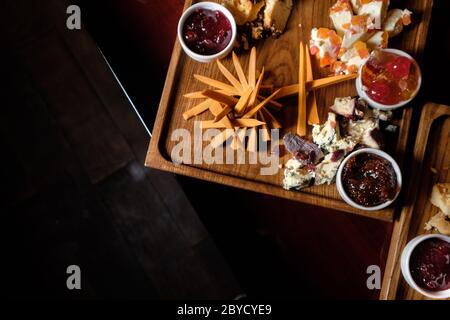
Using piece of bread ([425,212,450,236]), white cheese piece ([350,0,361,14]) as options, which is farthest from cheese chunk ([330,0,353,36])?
piece of bread ([425,212,450,236])

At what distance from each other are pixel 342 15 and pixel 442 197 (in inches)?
36.6

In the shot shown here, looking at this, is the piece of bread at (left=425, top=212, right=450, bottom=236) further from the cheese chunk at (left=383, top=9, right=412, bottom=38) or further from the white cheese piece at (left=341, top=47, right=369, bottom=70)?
the cheese chunk at (left=383, top=9, right=412, bottom=38)

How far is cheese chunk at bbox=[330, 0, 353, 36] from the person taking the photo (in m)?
2.02

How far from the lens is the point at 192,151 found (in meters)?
2.09

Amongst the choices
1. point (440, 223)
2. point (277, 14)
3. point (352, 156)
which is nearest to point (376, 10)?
point (277, 14)

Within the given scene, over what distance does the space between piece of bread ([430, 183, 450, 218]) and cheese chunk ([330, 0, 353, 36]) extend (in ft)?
2.71

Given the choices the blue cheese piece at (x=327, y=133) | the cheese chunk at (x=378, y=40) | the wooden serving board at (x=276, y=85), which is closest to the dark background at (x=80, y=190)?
the wooden serving board at (x=276, y=85)

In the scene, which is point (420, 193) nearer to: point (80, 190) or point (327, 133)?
point (327, 133)

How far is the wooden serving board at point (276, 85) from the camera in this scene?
2.05m

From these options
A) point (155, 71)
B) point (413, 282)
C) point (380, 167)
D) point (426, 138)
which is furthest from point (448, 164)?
point (155, 71)

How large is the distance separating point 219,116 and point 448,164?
107 cm

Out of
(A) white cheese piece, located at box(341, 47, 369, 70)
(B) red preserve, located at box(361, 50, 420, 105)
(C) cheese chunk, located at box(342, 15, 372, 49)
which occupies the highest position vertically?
(C) cheese chunk, located at box(342, 15, 372, 49)
